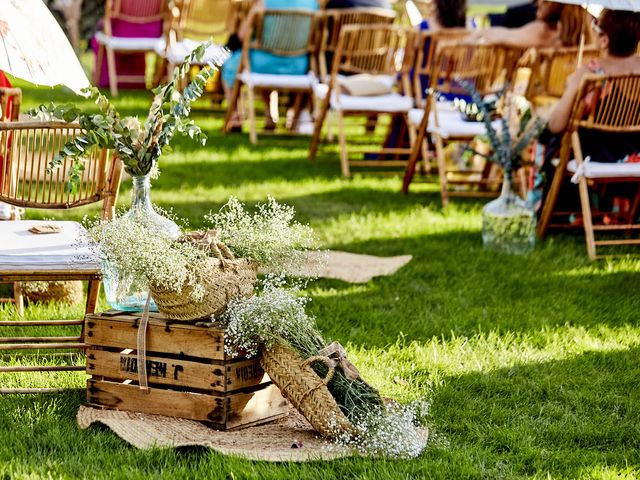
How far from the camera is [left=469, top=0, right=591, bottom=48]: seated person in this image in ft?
26.4

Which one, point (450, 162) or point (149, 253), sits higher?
point (149, 253)

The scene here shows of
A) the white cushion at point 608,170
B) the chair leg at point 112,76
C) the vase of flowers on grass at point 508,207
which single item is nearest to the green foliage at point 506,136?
the vase of flowers on grass at point 508,207

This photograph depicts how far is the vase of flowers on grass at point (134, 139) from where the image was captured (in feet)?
13.1

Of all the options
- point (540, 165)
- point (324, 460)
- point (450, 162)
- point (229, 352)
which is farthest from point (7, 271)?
point (450, 162)

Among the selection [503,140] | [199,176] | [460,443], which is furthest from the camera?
[199,176]

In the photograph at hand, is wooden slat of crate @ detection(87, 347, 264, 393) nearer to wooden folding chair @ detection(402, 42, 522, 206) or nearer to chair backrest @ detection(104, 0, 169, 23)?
wooden folding chair @ detection(402, 42, 522, 206)

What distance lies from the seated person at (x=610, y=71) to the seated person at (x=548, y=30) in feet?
3.90

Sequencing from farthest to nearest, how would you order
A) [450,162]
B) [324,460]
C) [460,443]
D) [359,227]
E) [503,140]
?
[450,162] < [359,227] < [503,140] < [460,443] < [324,460]

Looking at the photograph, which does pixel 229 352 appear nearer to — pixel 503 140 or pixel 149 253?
pixel 149 253

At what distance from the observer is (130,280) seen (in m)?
3.93

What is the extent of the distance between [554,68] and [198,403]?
494 cm

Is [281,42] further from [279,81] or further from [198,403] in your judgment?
[198,403]

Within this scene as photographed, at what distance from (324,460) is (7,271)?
1.33 meters

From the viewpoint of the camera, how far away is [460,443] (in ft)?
12.6
